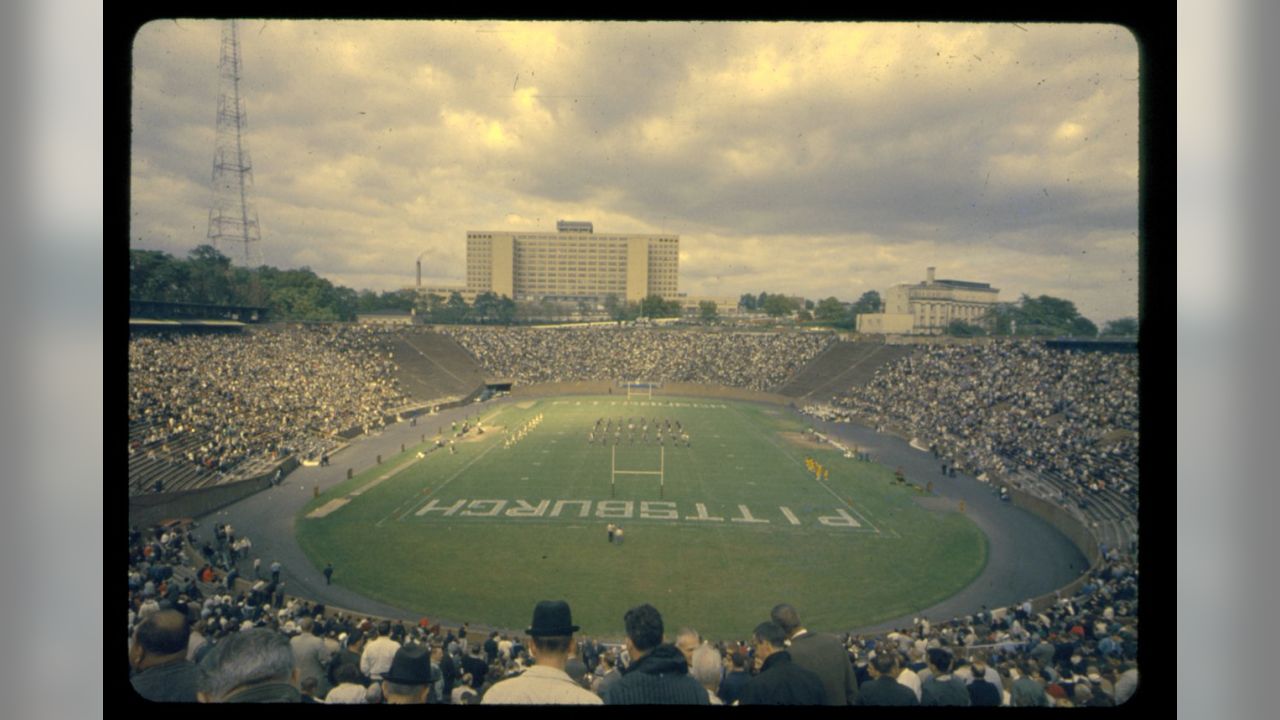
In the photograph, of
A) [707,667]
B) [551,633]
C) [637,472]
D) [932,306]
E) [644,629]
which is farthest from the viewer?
[932,306]

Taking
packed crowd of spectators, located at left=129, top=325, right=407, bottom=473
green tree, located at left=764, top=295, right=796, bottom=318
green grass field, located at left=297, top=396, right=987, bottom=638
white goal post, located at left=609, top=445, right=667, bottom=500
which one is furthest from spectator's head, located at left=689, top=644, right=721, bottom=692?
green tree, located at left=764, top=295, right=796, bottom=318

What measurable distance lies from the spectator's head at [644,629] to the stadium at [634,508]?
2.07 m

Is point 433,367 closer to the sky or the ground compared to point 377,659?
closer to the sky

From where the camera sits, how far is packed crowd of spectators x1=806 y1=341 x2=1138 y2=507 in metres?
14.3

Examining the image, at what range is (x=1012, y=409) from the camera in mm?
20375

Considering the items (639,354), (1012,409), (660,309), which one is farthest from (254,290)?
(660,309)

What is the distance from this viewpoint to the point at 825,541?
12883 mm

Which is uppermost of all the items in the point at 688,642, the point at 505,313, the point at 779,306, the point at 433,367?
the point at 779,306

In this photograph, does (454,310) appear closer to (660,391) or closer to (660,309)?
(660,391)

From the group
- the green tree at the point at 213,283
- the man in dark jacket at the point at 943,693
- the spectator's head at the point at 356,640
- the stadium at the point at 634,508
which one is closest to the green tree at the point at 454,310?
the stadium at the point at 634,508

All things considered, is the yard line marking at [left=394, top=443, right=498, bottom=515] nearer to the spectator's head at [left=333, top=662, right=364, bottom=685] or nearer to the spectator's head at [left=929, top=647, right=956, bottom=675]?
the spectator's head at [left=333, top=662, right=364, bottom=685]

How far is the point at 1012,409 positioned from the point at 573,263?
14.4m

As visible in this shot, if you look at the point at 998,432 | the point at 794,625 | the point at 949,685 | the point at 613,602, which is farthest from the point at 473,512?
the point at 998,432

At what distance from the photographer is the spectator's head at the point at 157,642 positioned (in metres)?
3.34
